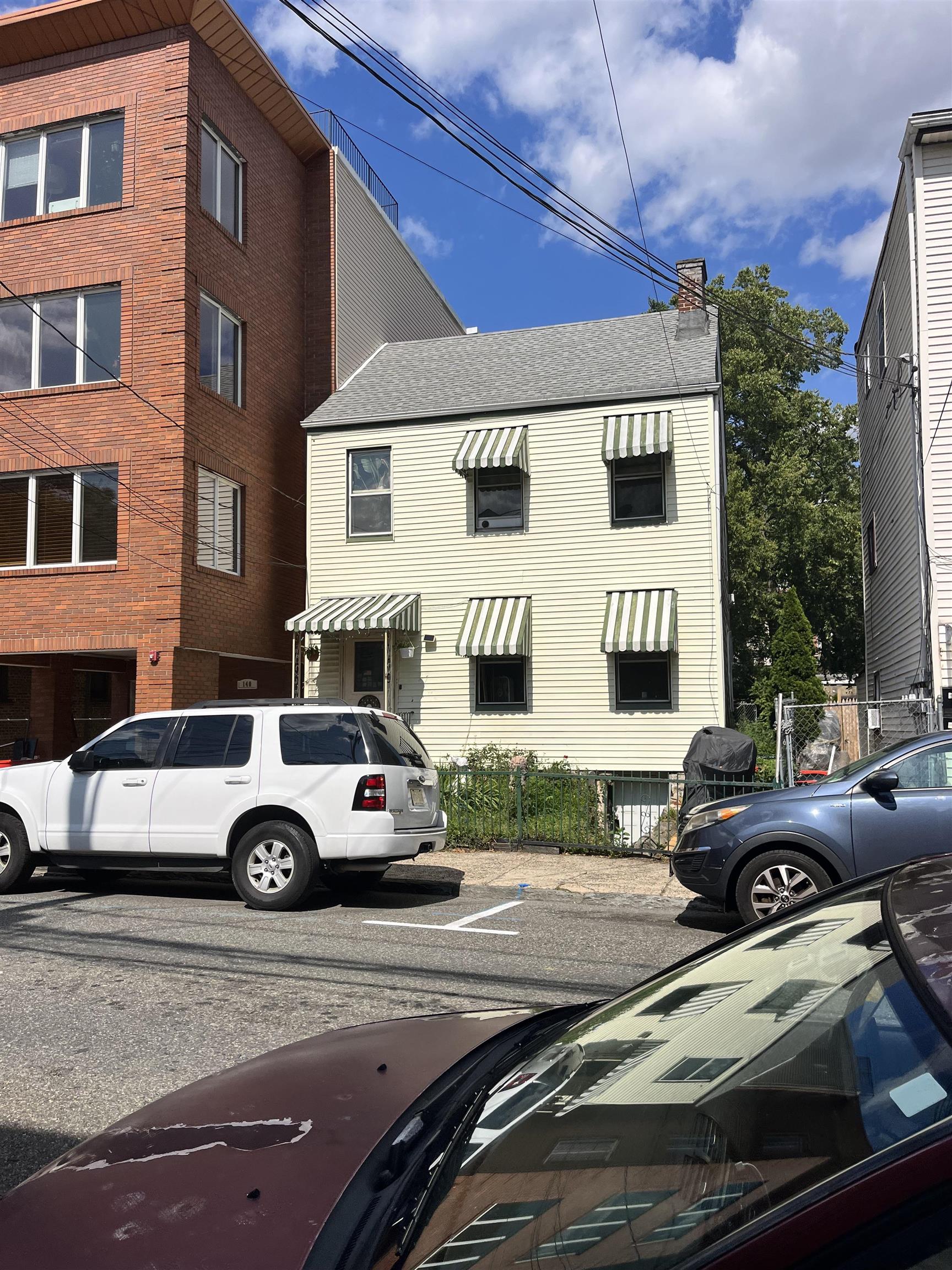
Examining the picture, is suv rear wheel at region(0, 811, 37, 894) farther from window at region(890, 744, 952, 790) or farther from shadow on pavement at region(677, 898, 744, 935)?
window at region(890, 744, 952, 790)

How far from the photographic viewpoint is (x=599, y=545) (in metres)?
17.3

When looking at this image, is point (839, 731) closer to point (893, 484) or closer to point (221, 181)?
point (893, 484)

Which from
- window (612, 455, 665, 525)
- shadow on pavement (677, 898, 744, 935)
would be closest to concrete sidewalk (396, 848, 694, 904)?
shadow on pavement (677, 898, 744, 935)

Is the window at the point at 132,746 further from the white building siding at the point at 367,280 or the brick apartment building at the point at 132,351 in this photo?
the white building siding at the point at 367,280

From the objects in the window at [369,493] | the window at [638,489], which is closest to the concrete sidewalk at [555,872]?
the window at [638,489]

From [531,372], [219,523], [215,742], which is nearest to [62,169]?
[219,523]

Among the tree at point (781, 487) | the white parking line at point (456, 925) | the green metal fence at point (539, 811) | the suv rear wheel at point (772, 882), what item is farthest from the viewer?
the tree at point (781, 487)

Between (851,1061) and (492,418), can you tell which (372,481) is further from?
(851,1061)

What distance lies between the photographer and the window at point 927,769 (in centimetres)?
745

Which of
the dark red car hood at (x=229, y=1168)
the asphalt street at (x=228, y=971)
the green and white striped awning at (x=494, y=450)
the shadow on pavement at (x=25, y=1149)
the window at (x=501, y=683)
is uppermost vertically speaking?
the green and white striped awning at (x=494, y=450)

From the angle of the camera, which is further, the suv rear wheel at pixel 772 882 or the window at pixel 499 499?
the window at pixel 499 499

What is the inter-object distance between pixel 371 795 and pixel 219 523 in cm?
1000

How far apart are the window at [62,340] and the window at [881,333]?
13364 mm

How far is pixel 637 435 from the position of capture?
1667 cm
